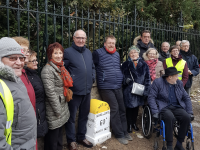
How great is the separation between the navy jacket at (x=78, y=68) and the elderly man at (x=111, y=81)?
1.45 feet

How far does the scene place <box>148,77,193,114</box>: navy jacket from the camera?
361 cm

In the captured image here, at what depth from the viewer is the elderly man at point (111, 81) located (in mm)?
3691

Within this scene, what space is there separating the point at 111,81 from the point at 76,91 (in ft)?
2.61

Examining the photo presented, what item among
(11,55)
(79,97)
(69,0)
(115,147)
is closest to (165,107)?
(115,147)

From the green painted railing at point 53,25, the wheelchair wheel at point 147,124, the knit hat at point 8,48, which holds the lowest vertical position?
the wheelchair wheel at point 147,124

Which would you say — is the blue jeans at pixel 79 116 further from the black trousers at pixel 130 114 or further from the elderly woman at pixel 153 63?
the elderly woman at pixel 153 63

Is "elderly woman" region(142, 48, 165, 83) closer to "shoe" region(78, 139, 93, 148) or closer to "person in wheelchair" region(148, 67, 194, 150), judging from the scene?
"person in wheelchair" region(148, 67, 194, 150)

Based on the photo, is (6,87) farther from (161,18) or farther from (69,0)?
(161,18)

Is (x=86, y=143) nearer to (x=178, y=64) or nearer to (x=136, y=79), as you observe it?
(x=136, y=79)

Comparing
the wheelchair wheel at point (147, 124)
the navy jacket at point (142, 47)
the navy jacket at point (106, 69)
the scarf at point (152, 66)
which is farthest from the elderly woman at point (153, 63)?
the navy jacket at point (106, 69)

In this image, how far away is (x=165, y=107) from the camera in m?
3.61

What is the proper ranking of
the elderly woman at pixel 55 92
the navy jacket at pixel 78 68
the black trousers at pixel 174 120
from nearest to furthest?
1. the elderly woman at pixel 55 92
2. the navy jacket at pixel 78 68
3. the black trousers at pixel 174 120

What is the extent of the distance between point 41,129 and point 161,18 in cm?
907

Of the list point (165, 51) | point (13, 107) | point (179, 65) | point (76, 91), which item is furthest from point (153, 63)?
point (13, 107)
